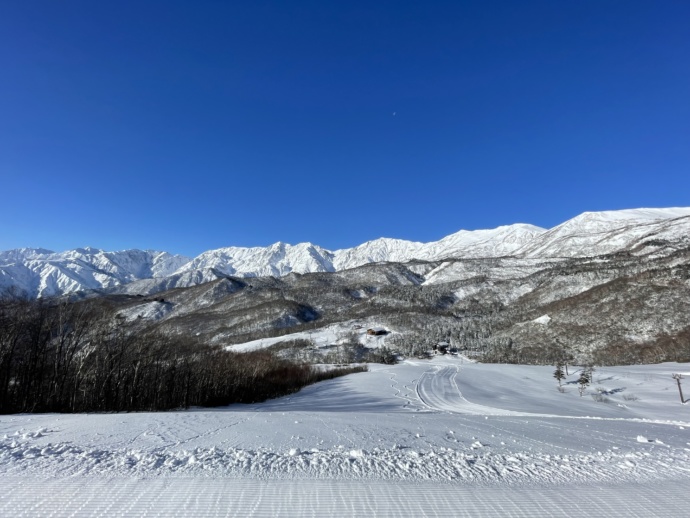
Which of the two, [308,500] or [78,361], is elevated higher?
[78,361]

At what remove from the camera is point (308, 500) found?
14.8 feet

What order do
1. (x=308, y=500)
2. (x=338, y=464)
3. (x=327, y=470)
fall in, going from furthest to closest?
(x=338, y=464)
(x=327, y=470)
(x=308, y=500)

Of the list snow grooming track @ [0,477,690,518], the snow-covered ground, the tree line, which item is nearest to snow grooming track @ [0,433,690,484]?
the snow-covered ground

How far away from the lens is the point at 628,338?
93.6 metres

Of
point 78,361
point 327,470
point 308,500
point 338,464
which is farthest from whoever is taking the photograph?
point 78,361

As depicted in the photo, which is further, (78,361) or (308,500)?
(78,361)

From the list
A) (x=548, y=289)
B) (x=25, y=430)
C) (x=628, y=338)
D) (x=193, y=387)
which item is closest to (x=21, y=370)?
(x=193, y=387)

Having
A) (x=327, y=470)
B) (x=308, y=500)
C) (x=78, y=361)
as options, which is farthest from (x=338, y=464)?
(x=78, y=361)

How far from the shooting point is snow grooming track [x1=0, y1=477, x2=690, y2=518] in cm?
413

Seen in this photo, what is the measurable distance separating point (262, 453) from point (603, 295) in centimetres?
14150

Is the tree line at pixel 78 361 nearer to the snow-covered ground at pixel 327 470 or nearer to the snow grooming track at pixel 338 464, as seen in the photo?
the snow-covered ground at pixel 327 470

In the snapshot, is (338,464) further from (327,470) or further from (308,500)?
(308,500)

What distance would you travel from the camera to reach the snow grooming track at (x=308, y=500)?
4133 millimetres

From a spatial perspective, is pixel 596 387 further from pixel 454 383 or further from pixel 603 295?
pixel 603 295
